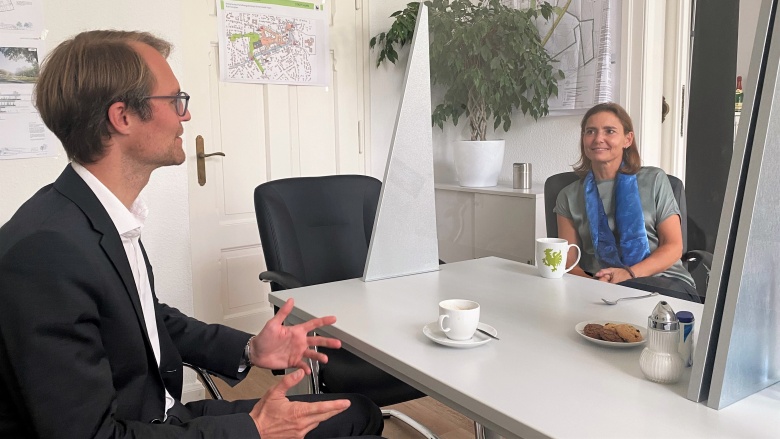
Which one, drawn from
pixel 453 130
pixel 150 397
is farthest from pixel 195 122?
pixel 150 397

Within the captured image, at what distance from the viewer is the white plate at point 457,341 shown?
113cm

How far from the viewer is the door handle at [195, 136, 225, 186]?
315 centimetres

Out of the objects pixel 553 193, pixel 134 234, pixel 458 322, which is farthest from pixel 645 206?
pixel 134 234

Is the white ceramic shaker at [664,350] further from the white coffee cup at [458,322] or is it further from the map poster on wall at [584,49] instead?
the map poster on wall at [584,49]

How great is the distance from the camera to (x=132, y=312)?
1092 millimetres

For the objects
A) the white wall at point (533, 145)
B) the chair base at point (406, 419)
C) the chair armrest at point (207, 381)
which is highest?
the white wall at point (533, 145)

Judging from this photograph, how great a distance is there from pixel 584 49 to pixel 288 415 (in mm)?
1057

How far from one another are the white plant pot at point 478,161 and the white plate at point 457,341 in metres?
0.73

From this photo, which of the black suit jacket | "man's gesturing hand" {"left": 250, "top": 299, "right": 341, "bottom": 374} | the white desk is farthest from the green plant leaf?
the black suit jacket

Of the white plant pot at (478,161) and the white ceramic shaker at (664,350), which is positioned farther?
the white plant pot at (478,161)

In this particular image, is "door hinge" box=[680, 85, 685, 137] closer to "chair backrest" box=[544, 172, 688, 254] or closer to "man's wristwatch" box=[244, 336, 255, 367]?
"chair backrest" box=[544, 172, 688, 254]

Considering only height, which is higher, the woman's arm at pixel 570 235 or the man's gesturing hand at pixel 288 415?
the woman's arm at pixel 570 235

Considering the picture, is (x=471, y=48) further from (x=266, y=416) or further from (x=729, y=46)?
(x=266, y=416)

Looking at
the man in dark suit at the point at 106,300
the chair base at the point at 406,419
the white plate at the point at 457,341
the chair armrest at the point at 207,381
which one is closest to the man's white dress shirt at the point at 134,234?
the man in dark suit at the point at 106,300
